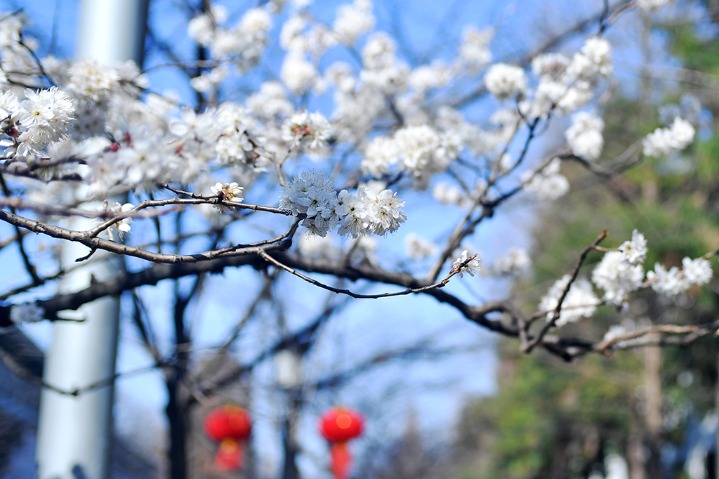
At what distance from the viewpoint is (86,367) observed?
3.26m

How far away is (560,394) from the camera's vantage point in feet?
58.2

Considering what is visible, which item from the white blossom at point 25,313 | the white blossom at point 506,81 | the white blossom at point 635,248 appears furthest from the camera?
the white blossom at point 506,81

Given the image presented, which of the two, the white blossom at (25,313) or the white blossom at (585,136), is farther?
the white blossom at (585,136)

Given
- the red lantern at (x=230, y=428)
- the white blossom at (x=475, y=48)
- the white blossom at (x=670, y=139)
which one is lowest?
the white blossom at (x=670, y=139)

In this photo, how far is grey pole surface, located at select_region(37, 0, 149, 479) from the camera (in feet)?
10.4

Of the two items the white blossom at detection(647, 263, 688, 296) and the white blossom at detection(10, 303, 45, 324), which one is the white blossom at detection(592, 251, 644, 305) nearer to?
the white blossom at detection(647, 263, 688, 296)

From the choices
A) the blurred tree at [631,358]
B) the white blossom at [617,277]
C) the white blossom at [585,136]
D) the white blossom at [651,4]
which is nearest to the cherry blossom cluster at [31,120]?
the white blossom at [617,277]

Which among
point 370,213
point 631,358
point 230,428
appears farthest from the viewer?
point 631,358

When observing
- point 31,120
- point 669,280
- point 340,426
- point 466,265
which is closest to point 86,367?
point 31,120

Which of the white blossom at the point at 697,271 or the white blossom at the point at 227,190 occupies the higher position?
the white blossom at the point at 697,271

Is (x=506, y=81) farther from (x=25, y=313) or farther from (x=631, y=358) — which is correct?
(x=631, y=358)

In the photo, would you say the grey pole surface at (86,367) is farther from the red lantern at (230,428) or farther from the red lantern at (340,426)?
→ the red lantern at (230,428)

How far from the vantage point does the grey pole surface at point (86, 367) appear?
317cm

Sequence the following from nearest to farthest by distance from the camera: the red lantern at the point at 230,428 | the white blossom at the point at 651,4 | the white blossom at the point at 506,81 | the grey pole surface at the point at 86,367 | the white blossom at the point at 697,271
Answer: the white blossom at the point at 697,271, the grey pole surface at the point at 86,367, the white blossom at the point at 506,81, the white blossom at the point at 651,4, the red lantern at the point at 230,428
